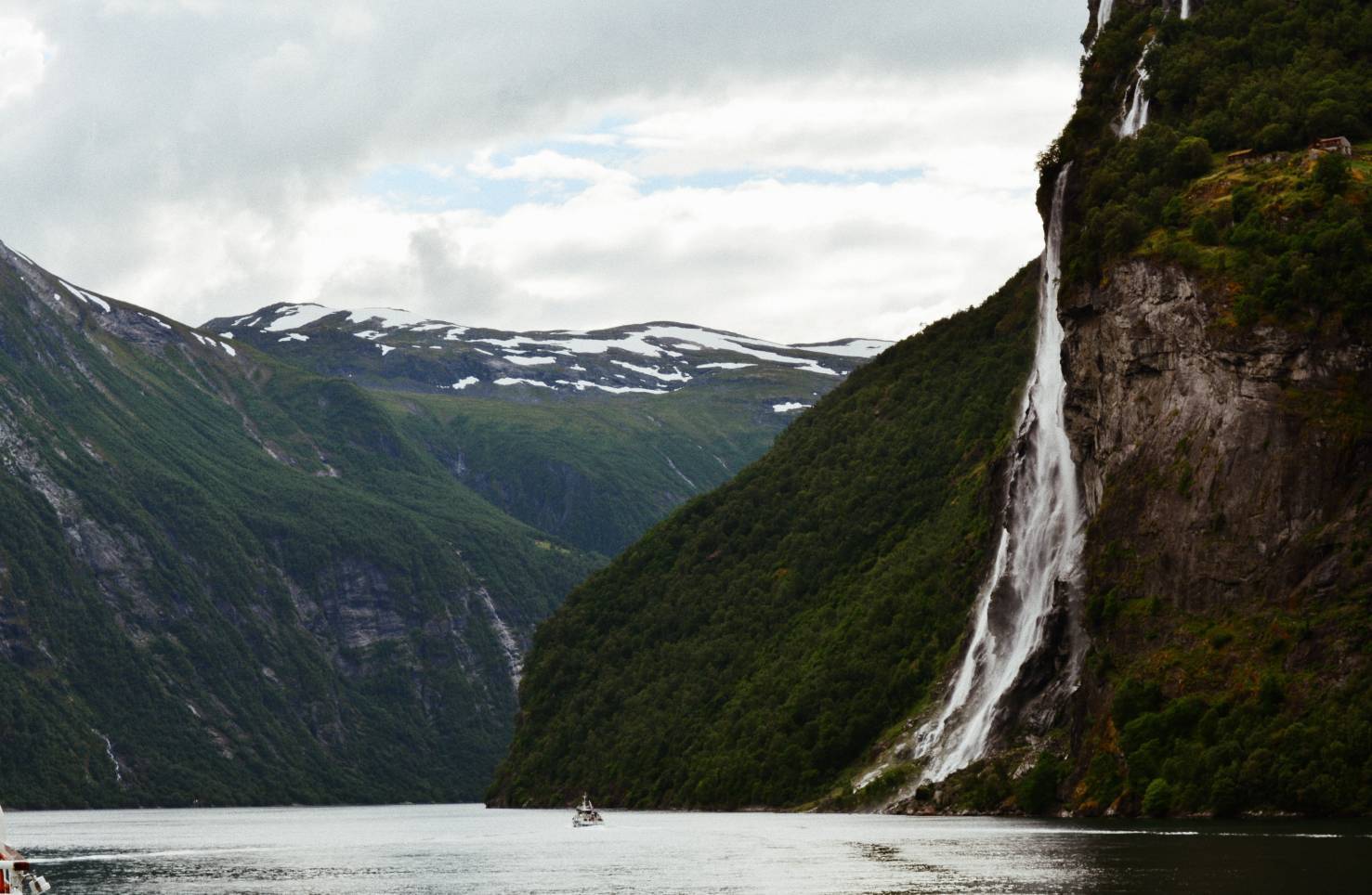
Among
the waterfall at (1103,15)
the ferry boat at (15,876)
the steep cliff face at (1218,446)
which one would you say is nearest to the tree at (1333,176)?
the steep cliff face at (1218,446)

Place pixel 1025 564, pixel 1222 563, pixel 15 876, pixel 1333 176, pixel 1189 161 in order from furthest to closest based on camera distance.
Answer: pixel 1025 564
pixel 1189 161
pixel 1333 176
pixel 1222 563
pixel 15 876

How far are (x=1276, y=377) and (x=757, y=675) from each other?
3530 inches

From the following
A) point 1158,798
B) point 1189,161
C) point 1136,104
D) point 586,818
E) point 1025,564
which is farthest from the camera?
point 586,818

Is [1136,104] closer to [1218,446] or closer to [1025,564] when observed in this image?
[1025,564]

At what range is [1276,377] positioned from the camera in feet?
377

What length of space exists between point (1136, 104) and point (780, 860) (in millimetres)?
70872

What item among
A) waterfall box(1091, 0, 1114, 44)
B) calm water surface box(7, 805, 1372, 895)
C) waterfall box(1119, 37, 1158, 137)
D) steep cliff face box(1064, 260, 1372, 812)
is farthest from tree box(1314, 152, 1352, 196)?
waterfall box(1091, 0, 1114, 44)

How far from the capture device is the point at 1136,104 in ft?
490

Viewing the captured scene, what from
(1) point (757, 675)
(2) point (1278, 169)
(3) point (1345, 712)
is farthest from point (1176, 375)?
(1) point (757, 675)

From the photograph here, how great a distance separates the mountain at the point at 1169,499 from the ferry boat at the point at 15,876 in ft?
186

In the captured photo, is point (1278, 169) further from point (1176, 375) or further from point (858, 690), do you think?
point (858, 690)

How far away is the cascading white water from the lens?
13925 centimetres

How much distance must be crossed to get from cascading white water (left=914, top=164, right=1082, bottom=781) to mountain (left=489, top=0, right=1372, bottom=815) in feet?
0.91

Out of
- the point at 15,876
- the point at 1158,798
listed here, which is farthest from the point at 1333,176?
the point at 15,876
